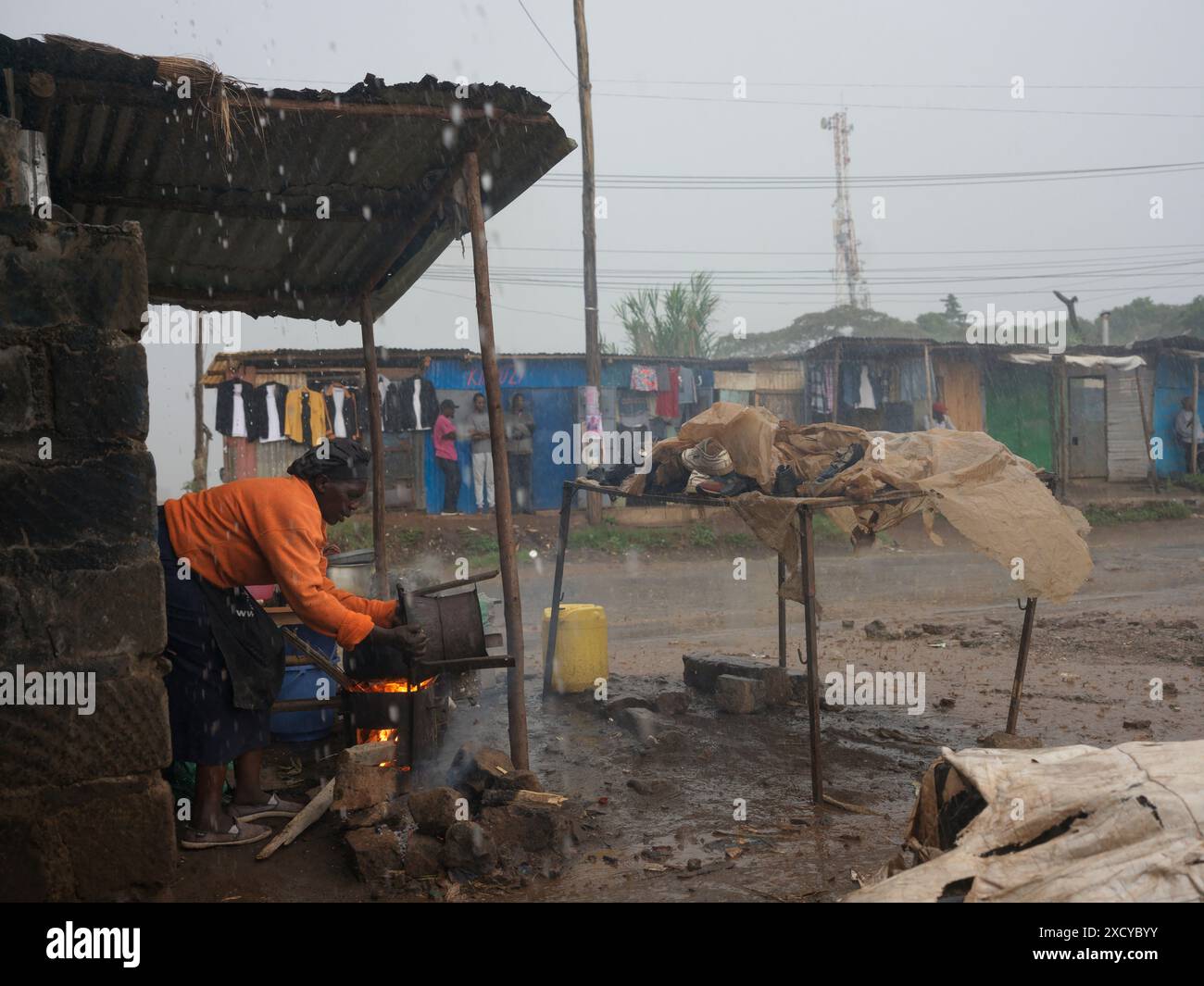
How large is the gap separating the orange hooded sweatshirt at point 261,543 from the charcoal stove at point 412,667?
403 mm

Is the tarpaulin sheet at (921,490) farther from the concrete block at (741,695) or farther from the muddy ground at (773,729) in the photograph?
the concrete block at (741,695)

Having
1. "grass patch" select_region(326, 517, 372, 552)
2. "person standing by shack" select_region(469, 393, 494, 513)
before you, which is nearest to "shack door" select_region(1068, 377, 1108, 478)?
"person standing by shack" select_region(469, 393, 494, 513)

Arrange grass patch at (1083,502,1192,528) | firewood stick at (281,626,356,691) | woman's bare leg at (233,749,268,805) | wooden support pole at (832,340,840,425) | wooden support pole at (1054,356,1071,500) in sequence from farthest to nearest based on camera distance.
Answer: wooden support pole at (1054,356,1071,500) < wooden support pole at (832,340,840,425) < grass patch at (1083,502,1192,528) < firewood stick at (281,626,356,691) < woman's bare leg at (233,749,268,805)

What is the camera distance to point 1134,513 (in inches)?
731

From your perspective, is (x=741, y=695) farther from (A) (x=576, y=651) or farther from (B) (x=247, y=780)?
(B) (x=247, y=780)

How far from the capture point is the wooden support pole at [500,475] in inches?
184

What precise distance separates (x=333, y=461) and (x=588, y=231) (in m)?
13.0

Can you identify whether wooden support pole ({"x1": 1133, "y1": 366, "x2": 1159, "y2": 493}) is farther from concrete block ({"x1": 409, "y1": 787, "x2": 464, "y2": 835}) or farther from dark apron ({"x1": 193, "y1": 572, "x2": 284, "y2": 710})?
dark apron ({"x1": 193, "y1": 572, "x2": 284, "y2": 710})

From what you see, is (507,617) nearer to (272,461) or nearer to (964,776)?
(964,776)

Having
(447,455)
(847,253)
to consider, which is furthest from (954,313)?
(447,455)

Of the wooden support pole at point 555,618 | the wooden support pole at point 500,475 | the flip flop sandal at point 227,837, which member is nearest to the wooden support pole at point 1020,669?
the wooden support pole at point 500,475

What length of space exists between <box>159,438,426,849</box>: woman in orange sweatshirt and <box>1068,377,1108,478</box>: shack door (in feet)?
68.3

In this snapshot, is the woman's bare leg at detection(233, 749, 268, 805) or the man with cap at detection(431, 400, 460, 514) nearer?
the woman's bare leg at detection(233, 749, 268, 805)

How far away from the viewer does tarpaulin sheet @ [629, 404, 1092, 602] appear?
503 centimetres
